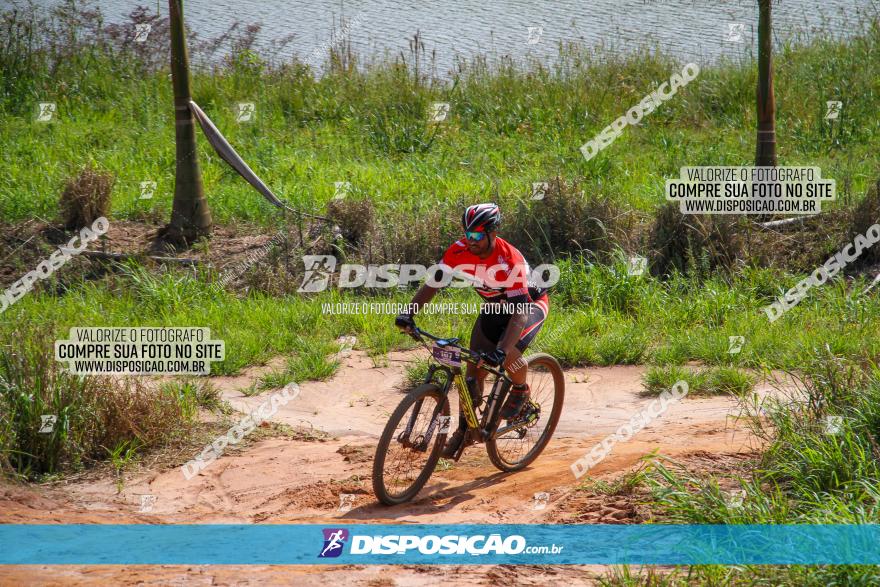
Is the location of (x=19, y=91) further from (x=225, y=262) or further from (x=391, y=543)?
(x=391, y=543)

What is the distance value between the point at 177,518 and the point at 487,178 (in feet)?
25.8

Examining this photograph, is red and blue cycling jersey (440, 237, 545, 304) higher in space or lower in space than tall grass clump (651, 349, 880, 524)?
higher

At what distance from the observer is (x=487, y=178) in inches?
502

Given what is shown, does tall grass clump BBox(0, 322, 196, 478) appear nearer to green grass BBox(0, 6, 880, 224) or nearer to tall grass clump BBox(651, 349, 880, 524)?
tall grass clump BBox(651, 349, 880, 524)

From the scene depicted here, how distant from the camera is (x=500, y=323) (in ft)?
21.6

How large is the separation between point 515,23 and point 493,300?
16.0 metres

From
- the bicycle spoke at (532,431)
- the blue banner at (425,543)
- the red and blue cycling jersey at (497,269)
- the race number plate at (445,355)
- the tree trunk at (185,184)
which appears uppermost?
the tree trunk at (185,184)

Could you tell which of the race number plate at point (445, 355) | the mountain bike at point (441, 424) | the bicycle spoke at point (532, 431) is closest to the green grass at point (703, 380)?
the bicycle spoke at point (532, 431)

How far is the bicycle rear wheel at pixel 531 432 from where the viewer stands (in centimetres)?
671

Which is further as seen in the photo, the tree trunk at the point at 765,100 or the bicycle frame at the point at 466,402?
the tree trunk at the point at 765,100

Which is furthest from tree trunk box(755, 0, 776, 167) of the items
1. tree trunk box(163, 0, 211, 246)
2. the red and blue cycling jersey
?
tree trunk box(163, 0, 211, 246)

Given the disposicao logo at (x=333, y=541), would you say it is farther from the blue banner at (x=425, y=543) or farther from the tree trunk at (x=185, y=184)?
the tree trunk at (x=185, y=184)

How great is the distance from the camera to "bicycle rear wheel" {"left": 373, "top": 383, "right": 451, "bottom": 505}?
18.9 ft

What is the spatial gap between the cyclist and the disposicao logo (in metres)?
1.15
